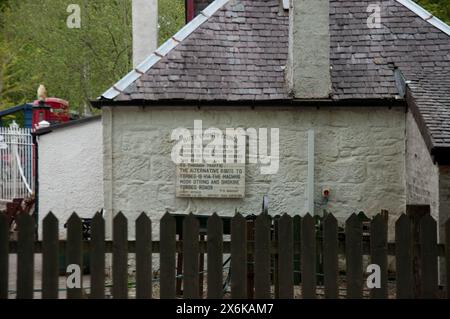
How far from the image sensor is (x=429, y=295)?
22.8 ft

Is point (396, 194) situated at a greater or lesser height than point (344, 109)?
lesser

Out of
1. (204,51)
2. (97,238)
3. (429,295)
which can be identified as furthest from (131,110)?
(429,295)

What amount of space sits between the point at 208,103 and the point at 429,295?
16.6ft

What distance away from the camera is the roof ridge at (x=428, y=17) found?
12008mm

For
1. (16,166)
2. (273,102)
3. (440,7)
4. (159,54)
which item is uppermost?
(440,7)

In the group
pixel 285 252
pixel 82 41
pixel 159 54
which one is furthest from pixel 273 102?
pixel 82 41

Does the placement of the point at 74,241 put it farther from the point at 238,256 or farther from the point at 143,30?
the point at 143,30

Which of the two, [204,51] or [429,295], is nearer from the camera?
[429,295]

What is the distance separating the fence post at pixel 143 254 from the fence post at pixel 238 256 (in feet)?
2.36

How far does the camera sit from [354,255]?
6879 millimetres

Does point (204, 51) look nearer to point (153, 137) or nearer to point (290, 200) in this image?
point (153, 137)

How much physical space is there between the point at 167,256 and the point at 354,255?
1618mm

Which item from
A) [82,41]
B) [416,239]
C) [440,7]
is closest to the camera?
[416,239]
